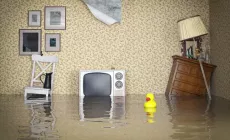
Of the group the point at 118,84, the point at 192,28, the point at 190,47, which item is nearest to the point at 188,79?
the point at 190,47

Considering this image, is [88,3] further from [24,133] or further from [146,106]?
[24,133]

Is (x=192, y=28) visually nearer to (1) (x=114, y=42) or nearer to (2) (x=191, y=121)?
(1) (x=114, y=42)

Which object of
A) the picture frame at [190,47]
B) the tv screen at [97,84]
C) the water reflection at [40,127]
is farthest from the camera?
the picture frame at [190,47]

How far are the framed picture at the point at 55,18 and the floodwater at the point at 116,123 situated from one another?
2.58 m

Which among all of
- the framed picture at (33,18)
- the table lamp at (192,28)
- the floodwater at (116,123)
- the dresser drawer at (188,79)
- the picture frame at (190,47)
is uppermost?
the framed picture at (33,18)

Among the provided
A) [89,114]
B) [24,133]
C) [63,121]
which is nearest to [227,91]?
[89,114]

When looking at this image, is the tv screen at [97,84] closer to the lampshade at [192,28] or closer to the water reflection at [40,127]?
the lampshade at [192,28]

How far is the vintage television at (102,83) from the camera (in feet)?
20.4

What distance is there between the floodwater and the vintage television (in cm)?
164

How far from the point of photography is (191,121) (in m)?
3.41

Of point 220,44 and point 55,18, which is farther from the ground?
point 55,18

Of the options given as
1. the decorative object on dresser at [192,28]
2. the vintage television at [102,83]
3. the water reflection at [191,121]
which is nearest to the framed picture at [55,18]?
the vintage television at [102,83]

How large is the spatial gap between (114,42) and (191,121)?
141 inches

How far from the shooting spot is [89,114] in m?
3.93
